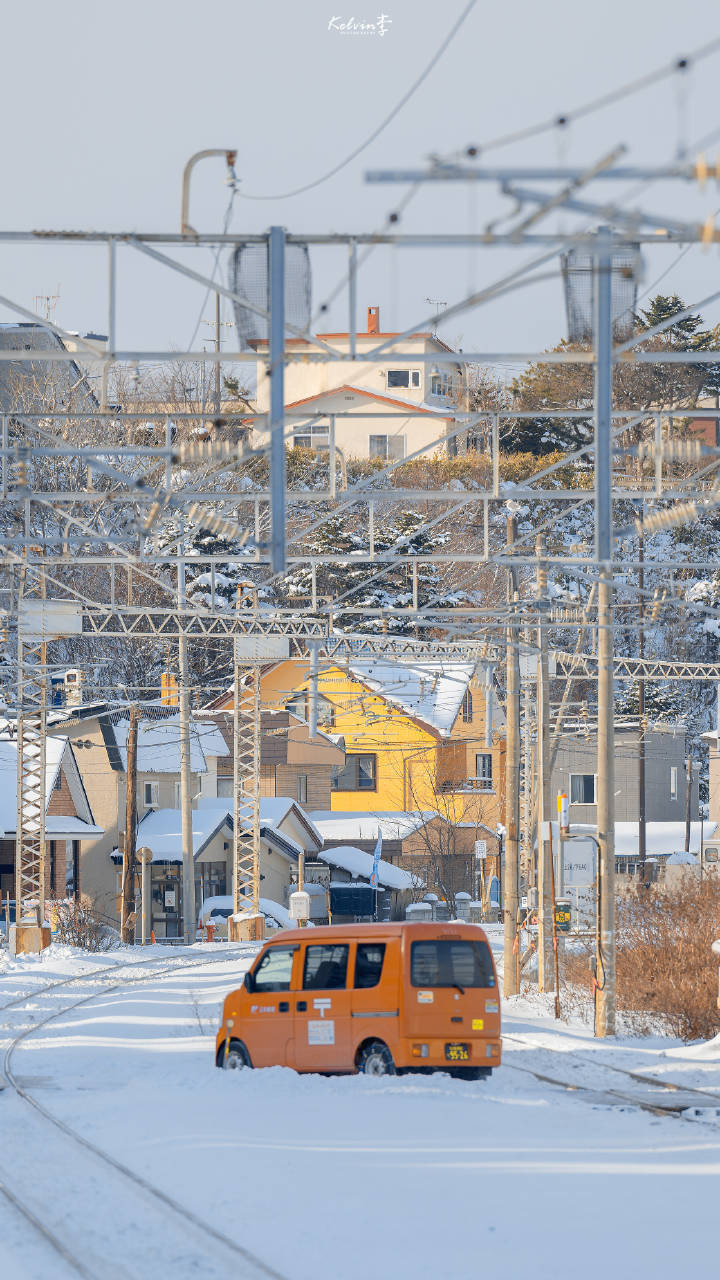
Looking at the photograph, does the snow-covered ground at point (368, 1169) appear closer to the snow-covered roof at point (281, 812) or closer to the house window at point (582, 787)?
the snow-covered roof at point (281, 812)

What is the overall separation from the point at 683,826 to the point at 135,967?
35.7 m

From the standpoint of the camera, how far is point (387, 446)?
80438 millimetres

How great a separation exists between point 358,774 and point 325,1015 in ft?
180

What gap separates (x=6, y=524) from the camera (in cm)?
6962

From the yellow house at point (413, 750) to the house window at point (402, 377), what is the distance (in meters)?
18.8

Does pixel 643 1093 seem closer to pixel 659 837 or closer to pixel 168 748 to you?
pixel 168 748

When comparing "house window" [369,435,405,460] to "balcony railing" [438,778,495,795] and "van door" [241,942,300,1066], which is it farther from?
"van door" [241,942,300,1066]

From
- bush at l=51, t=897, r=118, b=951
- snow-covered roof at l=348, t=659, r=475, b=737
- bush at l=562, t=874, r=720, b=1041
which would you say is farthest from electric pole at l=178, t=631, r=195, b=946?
snow-covered roof at l=348, t=659, r=475, b=737

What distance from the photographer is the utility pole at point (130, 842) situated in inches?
1902

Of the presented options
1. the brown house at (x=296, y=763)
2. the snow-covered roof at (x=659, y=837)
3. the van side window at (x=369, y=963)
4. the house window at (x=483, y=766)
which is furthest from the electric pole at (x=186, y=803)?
the van side window at (x=369, y=963)

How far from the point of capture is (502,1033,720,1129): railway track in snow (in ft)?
51.7

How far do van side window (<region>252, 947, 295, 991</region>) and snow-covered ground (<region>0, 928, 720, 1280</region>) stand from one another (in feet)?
3.74

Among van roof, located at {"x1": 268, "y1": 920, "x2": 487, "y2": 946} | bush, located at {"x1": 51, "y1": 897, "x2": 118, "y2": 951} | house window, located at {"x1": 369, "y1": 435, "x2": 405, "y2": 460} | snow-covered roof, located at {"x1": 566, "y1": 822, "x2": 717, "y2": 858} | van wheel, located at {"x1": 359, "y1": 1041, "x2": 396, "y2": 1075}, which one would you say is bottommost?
bush, located at {"x1": 51, "y1": 897, "x2": 118, "y2": 951}

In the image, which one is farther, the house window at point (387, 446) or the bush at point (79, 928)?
the house window at point (387, 446)
